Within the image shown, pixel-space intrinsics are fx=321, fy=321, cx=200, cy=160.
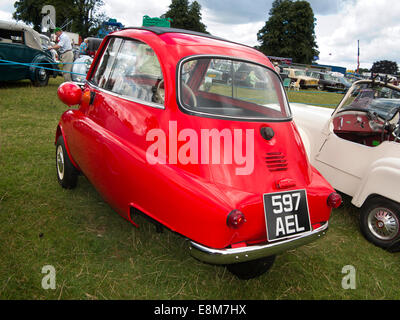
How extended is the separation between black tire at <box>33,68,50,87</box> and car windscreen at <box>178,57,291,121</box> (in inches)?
385

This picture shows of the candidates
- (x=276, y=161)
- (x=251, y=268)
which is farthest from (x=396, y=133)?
(x=251, y=268)

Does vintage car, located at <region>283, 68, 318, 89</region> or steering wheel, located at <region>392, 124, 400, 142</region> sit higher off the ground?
vintage car, located at <region>283, 68, 318, 89</region>

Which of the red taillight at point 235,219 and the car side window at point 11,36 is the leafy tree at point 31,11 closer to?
the car side window at point 11,36

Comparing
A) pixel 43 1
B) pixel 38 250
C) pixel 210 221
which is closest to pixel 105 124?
pixel 38 250

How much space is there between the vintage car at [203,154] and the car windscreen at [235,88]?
1cm

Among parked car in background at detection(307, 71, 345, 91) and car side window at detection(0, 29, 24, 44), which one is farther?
parked car in background at detection(307, 71, 345, 91)

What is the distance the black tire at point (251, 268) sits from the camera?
2.59 m

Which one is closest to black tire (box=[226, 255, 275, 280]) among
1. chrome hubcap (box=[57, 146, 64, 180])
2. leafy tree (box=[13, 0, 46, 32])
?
chrome hubcap (box=[57, 146, 64, 180])

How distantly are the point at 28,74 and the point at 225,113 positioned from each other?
10196mm

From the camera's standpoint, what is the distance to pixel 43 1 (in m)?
51.2

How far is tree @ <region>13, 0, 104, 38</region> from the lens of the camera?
49375mm

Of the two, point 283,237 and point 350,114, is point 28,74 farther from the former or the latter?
point 283,237

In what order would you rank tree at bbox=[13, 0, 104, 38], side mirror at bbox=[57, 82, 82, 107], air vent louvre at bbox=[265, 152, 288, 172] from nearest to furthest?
air vent louvre at bbox=[265, 152, 288, 172]
side mirror at bbox=[57, 82, 82, 107]
tree at bbox=[13, 0, 104, 38]

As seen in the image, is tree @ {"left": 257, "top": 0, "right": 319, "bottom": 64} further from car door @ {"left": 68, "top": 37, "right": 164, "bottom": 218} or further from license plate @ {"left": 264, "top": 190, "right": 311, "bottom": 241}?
license plate @ {"left": 264, "top": 190, "right": 311, "bottom": 241}
